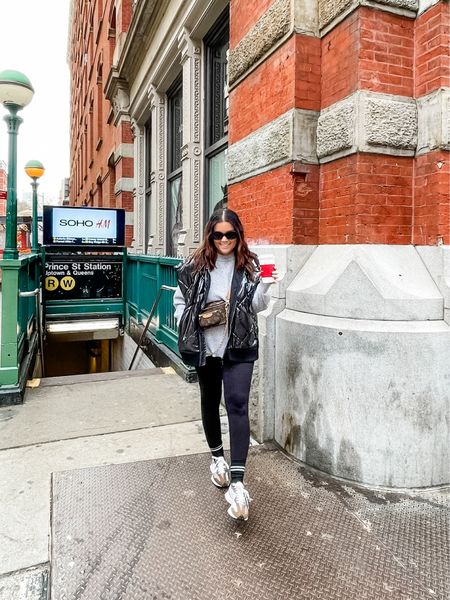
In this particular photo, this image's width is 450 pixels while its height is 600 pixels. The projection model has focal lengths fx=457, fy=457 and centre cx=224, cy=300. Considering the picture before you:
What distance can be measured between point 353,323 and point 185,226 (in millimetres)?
5390

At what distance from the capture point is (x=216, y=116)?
7.70 metres

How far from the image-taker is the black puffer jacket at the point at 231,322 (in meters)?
2.76

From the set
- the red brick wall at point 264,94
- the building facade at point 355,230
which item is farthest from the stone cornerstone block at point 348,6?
the red brick wall at point 264,94

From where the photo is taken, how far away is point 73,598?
2.10m

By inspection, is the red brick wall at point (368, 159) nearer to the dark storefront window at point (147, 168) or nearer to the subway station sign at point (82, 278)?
the subway station sign at point (82, 278)

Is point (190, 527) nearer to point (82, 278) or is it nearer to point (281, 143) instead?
point (281, 143)

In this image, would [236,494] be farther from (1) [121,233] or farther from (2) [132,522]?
(1) [121,233]

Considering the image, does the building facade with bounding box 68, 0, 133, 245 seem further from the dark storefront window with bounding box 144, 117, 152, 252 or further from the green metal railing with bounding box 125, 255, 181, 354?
the green metal railing with bounding box 125, 255, 181, 354

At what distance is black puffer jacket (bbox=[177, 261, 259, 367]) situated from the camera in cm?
276

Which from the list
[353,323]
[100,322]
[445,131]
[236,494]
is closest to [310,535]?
[236,494]

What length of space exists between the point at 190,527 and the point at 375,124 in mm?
3000

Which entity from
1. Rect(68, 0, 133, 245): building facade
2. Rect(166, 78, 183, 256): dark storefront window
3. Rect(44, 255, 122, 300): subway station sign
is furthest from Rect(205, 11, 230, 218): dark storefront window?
Rect(68, 0, 133, 245): building facade

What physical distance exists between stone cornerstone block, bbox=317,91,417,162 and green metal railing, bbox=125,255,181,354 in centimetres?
315

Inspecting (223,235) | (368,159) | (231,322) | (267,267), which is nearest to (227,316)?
(231,322)
